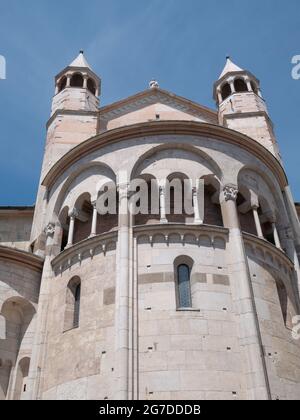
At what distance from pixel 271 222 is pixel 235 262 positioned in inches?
152

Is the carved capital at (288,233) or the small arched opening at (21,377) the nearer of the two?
the small arched opening at (21,377)

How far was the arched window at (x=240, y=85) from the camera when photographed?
2731 centimetres

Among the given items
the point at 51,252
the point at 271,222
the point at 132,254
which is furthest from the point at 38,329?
the point at 271,222

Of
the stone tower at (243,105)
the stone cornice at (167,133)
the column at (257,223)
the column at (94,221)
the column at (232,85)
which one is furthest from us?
the column at (232,85)

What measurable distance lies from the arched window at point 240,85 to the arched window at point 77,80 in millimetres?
9124

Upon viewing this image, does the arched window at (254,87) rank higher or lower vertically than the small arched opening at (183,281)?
higher

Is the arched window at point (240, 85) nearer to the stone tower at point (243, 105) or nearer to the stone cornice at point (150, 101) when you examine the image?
the stone tower at point (243, 105)

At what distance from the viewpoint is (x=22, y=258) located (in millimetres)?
17594

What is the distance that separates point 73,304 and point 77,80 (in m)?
15.8

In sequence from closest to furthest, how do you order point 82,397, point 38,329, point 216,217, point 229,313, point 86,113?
point 82,397
point 229,313
point 38,329
point 216,217
point 86,113

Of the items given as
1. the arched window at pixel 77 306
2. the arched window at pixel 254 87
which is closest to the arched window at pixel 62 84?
the arched window at pixel 254 87

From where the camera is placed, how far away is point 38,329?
51.9 ft

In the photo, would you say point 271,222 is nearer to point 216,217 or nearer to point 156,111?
point 216,217

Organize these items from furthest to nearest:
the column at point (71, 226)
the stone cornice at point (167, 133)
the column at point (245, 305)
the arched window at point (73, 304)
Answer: the stone cornice at point (167, 133)
the column at point (71, 226)
the arched window at point (73, 304)
the column at point (245, 305)
